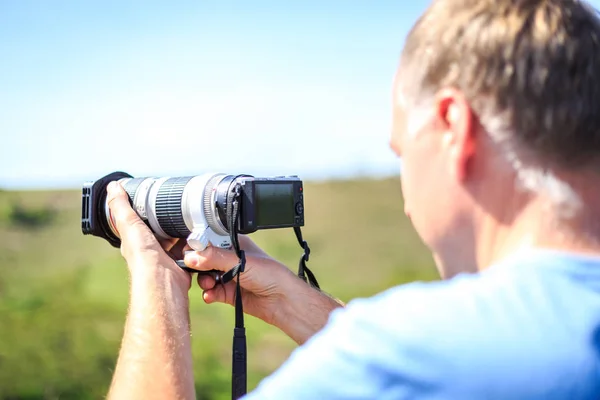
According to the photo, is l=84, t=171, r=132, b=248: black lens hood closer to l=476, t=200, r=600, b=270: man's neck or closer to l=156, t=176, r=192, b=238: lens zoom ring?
l=156, t=176, r=192, b=238: lens zoom ring

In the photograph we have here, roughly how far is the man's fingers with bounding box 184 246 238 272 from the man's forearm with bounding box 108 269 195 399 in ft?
1.11

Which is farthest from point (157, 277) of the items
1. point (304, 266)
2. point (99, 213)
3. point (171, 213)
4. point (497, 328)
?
point (497, 328)

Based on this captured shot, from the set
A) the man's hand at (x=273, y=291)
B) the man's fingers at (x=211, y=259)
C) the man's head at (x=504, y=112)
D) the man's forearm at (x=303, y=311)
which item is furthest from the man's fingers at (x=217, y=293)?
the man's head at (x=504, y=112)

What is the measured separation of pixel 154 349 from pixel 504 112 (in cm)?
100

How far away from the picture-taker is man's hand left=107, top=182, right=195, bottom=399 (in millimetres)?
1617

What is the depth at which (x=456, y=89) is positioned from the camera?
1089 millimetres

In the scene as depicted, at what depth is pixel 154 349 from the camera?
66.9 inches

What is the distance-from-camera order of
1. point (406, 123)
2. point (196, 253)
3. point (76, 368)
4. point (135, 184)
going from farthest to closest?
point (76, 368)
point (135, 184)
point (196, 253)
point (406, 123)

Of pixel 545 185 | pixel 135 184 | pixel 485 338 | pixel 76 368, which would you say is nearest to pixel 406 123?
pixel 545 185

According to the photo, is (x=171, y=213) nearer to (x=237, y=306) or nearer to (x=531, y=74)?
(x=237, y=306)

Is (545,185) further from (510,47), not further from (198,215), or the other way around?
(198,215)

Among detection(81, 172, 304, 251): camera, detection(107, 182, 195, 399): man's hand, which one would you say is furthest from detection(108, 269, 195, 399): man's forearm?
detection(81, 172, 304, 251): camera

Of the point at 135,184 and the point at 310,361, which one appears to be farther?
the point at 135,184

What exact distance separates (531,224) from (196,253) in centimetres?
142
